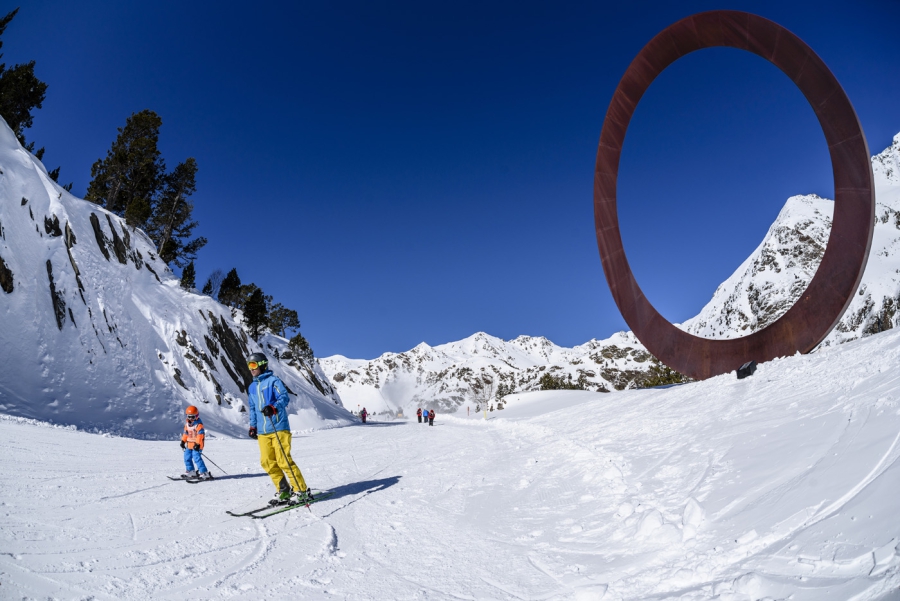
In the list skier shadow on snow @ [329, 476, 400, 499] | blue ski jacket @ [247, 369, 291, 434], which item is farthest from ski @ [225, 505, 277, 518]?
skier shadow on snow @ [329, 476, 400, 499]

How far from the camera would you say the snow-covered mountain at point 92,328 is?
46.5ft

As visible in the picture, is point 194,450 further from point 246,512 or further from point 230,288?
point 230,288

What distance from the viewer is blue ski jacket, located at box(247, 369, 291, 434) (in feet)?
19.1

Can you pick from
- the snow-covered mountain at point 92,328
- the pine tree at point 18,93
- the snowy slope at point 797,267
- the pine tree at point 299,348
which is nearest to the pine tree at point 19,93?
the pine tree at point 18,93

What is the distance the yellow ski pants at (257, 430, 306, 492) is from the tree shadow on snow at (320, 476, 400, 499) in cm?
78

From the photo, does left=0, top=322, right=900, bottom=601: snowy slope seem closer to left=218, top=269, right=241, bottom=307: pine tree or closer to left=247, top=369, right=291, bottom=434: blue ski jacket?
left=247, top=369, right=291, bottom=434: blue ski jacket

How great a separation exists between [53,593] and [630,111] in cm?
1683

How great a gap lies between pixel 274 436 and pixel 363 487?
1773mm

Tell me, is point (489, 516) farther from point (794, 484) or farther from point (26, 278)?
point (26, 278)

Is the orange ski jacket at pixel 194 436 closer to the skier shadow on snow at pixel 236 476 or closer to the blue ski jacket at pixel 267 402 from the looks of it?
the skier shadow on snow at pixel 236 476

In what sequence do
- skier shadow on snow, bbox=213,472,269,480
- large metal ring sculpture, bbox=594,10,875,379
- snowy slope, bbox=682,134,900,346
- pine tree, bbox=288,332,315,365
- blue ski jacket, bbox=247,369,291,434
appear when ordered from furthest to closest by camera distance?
1. snowy slope, bbox=682,134,900,346
2. pine tree, bbox=288,332,315,365
3. large metal ring sculpture, bbox=594,10,875,379
4. skier shadow on snow, bbox=213,472,269,480
5. blue ski jacket, bbox=247,369,291,434

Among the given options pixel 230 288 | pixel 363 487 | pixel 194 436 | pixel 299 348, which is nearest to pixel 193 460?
pixel 194 436

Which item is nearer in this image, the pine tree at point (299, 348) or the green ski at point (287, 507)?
the green ski at point (287, 507)

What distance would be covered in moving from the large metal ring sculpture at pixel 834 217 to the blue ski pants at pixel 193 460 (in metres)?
12.2
